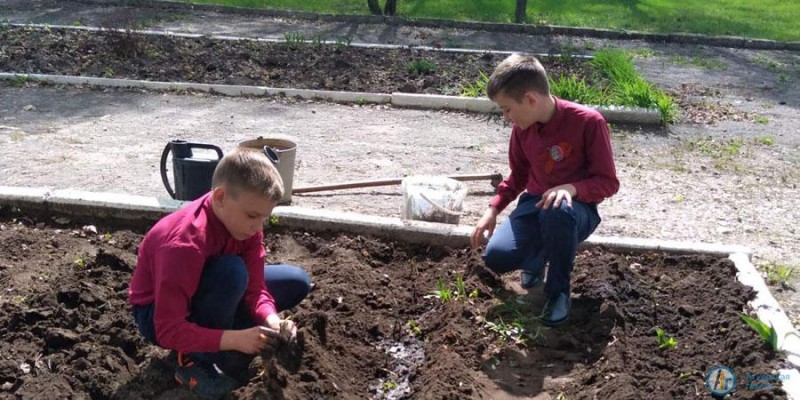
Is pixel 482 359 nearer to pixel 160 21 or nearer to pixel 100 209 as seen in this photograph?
pixel 100 209

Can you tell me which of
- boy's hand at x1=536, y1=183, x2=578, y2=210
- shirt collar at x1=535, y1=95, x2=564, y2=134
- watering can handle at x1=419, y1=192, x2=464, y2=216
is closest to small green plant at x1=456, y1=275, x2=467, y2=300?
boy's hand at x1=536, y1=183, x2=578, y2=210

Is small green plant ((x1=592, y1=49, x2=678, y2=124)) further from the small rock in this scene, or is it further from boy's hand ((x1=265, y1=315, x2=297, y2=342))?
the small rock

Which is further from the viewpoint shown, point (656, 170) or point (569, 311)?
point (656, 170)

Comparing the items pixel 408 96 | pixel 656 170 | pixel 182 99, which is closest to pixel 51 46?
pixel 182 99

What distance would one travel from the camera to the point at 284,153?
555 cm

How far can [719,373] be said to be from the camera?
3672 millimetres

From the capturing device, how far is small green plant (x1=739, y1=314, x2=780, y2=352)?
386 centimetres

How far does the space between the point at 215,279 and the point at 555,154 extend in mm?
1937

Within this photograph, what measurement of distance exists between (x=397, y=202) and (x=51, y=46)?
21.7 ft

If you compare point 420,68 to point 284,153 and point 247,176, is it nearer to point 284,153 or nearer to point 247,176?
point 284,153

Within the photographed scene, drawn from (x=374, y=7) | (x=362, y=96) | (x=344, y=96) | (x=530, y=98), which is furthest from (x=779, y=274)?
(x=374, y=7)

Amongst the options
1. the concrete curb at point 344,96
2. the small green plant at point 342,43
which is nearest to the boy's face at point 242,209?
the concrete curb at point 344,96

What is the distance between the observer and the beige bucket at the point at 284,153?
5.55 metres

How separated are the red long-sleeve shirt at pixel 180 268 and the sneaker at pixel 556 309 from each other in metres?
1.70
